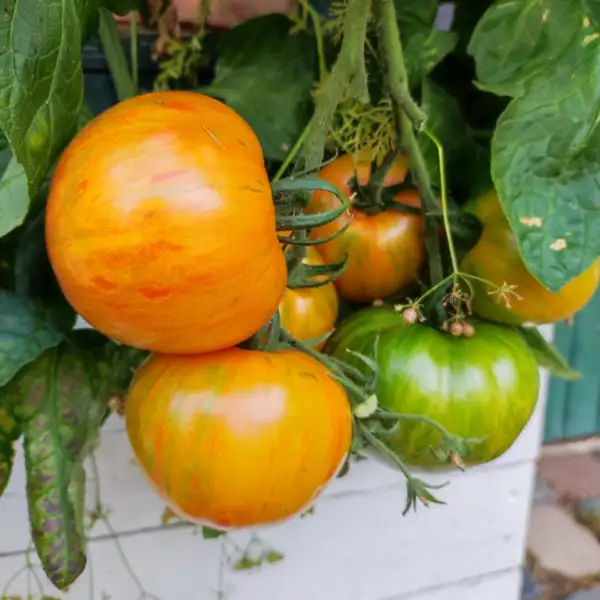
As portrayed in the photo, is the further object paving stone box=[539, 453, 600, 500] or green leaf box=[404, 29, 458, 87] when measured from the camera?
paving stone box=[539, 453, 600, 500]

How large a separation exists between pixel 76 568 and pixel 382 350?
0.66ft

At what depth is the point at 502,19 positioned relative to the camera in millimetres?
427

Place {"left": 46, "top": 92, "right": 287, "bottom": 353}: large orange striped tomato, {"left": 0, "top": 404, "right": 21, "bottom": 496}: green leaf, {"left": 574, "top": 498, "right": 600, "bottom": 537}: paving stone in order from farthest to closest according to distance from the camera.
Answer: {"left": 574, "top": 498, "right": 600, "bottom": 537}: paving stone, {"left": 0, "top": 404, "right": 21, "bottom": 496}: green leaf, {"left": 46, "top": 92, "right": 287, "bottom": 353}: large orange striped tomato

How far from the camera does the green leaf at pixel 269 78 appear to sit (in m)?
0.46

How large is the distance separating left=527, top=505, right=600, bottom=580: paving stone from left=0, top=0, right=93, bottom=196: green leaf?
127cm

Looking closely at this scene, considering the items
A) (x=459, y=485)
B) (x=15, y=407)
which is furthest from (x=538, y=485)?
(x=15, y=407)

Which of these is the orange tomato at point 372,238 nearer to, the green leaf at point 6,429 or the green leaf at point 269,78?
the green leaf at point 269,78

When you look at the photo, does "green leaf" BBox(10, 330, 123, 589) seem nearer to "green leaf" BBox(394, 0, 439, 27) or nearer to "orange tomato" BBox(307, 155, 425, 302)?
"orange tomato" BBox(307, 155, 425, 302)

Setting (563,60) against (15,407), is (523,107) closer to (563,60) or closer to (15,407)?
(563,60)

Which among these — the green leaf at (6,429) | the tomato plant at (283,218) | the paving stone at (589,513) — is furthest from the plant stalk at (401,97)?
the paving stone at (589,513)

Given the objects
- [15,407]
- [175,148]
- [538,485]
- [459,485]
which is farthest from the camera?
[538,485]

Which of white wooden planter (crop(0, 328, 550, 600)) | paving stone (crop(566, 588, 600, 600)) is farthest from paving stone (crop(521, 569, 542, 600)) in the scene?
white wooden planter (crop(0, 328, 550, 600))

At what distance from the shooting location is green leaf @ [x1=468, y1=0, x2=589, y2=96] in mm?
403

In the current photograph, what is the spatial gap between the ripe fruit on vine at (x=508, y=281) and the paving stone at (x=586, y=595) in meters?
0.99
